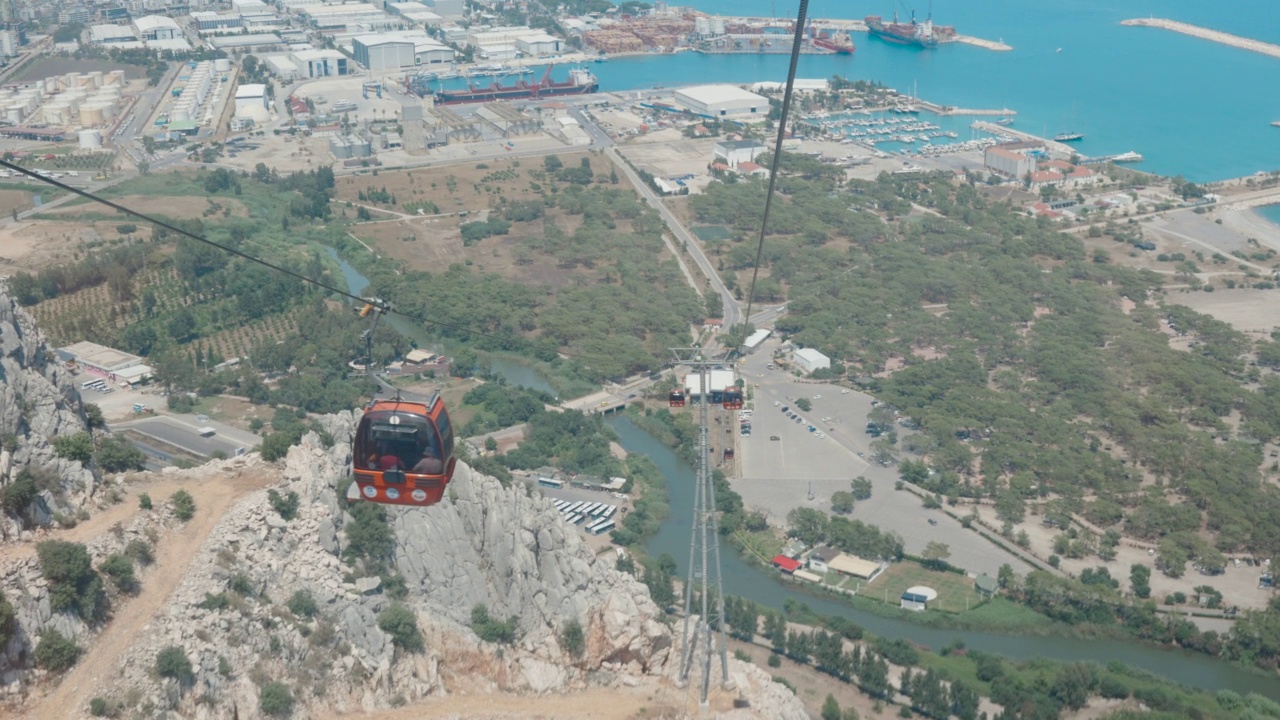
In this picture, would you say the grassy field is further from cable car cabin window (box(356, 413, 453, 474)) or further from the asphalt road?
cable car cabin window (box(356, 413, 453, 474))

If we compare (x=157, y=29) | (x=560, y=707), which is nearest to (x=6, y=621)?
(x=560, y=707)

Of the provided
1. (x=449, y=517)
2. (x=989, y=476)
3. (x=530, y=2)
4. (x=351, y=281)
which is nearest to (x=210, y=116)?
(x=351, y=281)

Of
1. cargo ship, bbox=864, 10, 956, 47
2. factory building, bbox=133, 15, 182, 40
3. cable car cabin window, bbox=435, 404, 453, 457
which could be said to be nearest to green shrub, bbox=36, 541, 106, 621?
cable car cabin window, bbox=435, 404, 453, 457

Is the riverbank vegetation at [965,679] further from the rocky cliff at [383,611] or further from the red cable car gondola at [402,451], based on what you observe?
the red cable car gondola at [402,451]

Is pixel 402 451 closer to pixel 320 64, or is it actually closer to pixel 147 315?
pixel 147 315

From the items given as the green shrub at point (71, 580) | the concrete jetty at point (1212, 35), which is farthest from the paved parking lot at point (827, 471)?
the concrete jetty at point (1212, 35)

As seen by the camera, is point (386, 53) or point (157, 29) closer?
point (386, 53)

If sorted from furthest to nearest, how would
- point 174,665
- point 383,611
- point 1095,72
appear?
1. point 1095,72
2. point 383,611
3. point 174,665
